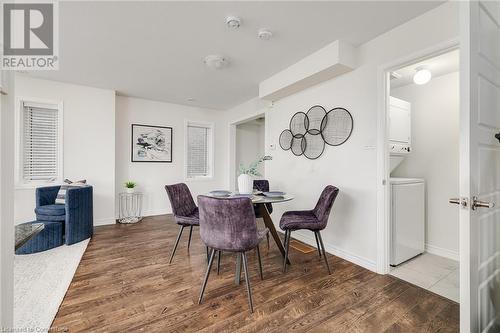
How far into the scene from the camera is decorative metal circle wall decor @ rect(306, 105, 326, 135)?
306 centimetres

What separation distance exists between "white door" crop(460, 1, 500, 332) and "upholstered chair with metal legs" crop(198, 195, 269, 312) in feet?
4.09

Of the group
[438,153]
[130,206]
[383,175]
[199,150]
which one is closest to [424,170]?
[438,153]

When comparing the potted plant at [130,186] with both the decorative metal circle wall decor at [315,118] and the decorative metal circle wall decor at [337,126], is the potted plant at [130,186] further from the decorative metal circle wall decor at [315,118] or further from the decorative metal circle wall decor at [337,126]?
the decorative metal circle wall decor at [337,126]

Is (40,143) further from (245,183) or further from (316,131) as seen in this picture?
(316,131)

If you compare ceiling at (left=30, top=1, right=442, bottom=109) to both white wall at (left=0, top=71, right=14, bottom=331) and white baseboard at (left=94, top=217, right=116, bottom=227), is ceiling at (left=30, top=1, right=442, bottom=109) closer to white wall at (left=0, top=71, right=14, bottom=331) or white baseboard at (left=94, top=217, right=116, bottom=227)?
white wall at (left=0, top=71, right=14, bottom=331)

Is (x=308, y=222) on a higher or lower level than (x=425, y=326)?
higher

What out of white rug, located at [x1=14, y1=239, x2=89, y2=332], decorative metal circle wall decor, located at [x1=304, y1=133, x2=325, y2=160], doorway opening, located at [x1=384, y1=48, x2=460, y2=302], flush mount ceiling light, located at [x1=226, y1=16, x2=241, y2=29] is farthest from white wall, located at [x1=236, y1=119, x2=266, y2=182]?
white rug, located at [x1=14, y1=239, x2=89, y2=332]

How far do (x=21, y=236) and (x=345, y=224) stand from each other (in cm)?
288

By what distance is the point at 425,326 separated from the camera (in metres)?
1.61

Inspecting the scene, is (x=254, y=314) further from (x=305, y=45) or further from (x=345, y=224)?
(x=305, y=45)

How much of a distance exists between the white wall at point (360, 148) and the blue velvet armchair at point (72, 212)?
3220mm

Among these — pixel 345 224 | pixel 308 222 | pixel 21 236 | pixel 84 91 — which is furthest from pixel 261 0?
pixel 84 91

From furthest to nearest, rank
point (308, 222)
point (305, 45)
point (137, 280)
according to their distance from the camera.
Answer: point (305, 45), point (308, 222), point (137, 280)

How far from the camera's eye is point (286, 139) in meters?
3.69
